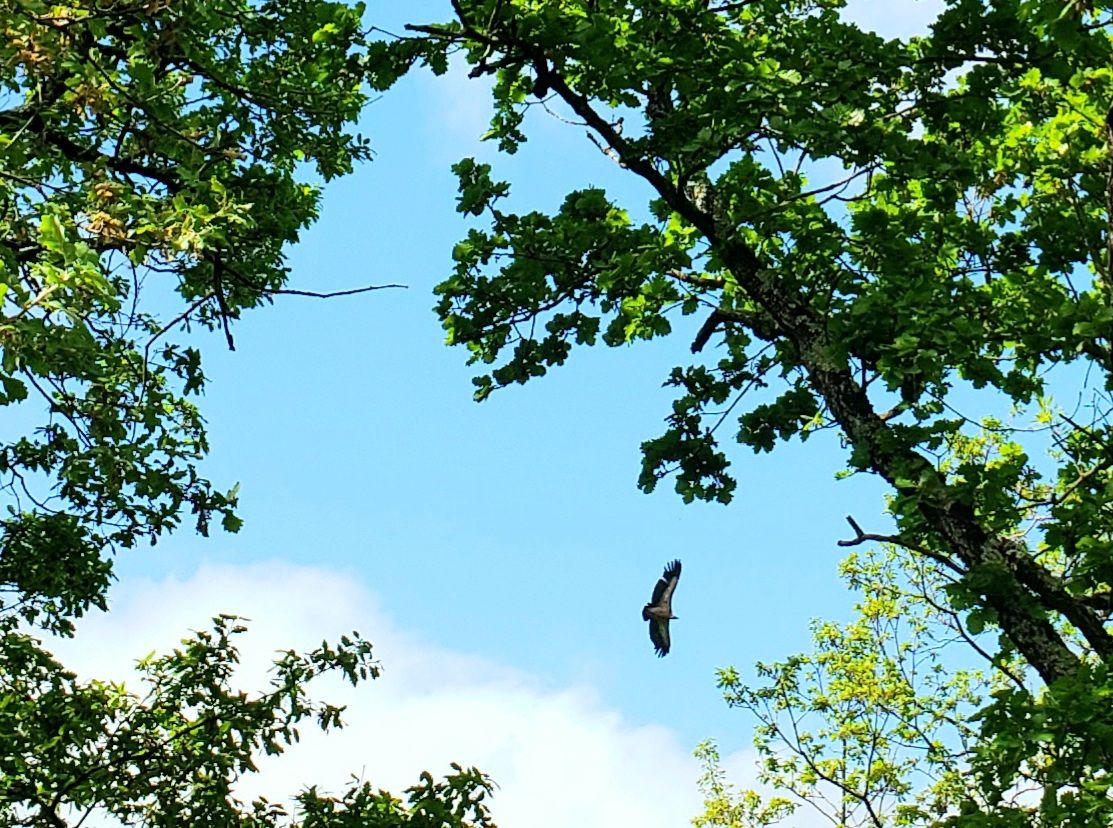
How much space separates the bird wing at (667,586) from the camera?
688 inches

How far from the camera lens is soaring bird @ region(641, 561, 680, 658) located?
1714 centimetres

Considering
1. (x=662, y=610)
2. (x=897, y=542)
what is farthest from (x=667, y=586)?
(x=897, y=542)

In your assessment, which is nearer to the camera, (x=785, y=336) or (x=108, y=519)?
(x=108, y=519)

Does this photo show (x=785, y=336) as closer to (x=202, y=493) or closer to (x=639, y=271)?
(x=639, y=271)

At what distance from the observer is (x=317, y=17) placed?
13477 millimetres

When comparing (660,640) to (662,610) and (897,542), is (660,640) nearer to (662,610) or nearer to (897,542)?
(662,610)

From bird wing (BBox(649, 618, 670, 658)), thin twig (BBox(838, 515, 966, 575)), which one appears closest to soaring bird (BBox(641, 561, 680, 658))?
bird wing (BBox(649, 618, 670, 658))

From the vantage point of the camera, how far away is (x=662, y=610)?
1733cm

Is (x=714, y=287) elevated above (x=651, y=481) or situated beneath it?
elevated above

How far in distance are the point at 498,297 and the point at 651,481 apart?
10.5ft

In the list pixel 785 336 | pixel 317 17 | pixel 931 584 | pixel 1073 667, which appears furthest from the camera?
pixel 931 584

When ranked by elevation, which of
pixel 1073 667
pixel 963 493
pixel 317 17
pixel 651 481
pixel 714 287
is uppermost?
pixel 317 17

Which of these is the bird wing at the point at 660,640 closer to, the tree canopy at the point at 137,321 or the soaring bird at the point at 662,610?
the soaring bird at the point at 662,610

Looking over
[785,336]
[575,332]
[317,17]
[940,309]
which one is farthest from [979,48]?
[317,17]
